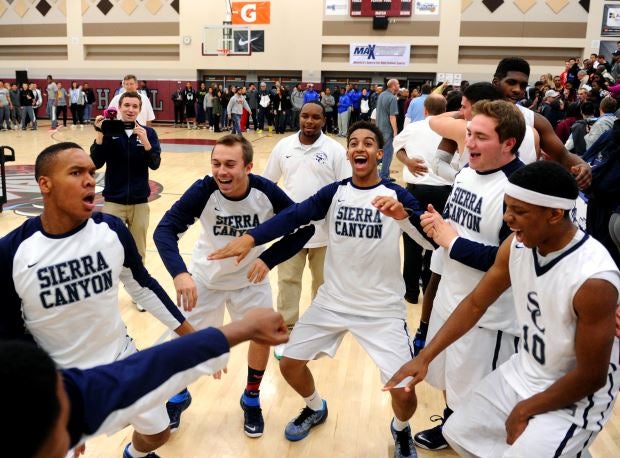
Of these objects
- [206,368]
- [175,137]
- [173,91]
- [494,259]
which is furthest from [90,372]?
[173,91]

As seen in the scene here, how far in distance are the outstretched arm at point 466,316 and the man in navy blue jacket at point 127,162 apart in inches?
142

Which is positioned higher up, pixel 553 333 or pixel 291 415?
pixel 553 333

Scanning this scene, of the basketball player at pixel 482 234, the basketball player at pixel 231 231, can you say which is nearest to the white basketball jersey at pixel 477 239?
the basketball player at pixel 482 234

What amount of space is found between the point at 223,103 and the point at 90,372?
24.0 metres

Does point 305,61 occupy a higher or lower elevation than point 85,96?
higher

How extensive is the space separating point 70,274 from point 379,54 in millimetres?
24957

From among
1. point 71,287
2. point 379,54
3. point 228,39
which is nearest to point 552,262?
point 71,287

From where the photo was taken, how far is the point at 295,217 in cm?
368

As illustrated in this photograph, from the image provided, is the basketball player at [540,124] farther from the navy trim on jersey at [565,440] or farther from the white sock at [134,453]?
the white sock at [134,453]

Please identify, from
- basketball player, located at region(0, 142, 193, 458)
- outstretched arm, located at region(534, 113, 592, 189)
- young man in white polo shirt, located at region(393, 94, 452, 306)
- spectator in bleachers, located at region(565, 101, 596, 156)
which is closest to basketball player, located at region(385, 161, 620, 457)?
outstretched arm, located at region(534, 113, 592, 189)

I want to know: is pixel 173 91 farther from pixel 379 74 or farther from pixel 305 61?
pixel 379 74

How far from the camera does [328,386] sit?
452cm

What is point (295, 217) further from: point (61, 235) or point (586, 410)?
point (586, 410)

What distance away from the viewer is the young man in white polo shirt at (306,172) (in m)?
5.22
